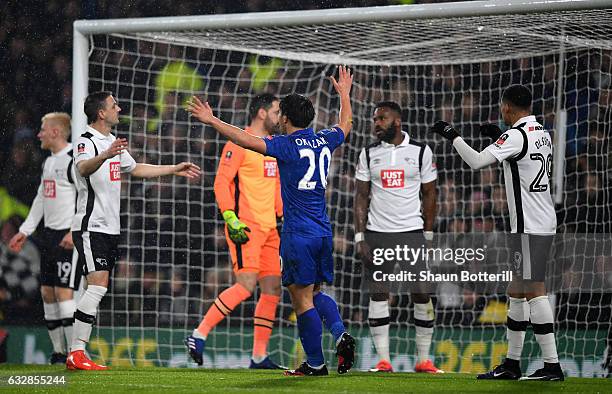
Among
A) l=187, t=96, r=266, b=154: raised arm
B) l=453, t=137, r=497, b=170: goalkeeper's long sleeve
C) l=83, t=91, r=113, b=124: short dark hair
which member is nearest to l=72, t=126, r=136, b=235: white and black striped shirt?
l=83, t=91, r=113, b=124: short dark hair

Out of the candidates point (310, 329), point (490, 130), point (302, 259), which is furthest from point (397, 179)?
point (310, 329)

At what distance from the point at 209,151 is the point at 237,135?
479 cm

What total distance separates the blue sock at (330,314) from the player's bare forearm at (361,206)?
1275mm

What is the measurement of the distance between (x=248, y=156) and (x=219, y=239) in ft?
8.53

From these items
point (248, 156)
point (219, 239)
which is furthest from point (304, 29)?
point (219, 239)

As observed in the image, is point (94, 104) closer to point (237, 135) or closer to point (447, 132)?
point (237, 135)

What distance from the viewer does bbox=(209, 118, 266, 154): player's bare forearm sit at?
217 inches

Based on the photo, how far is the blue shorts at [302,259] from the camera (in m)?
5.74

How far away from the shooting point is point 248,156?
758cm

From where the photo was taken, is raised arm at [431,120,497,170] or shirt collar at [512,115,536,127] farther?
shirt collar at [512,115,536,127]

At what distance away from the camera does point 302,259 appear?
574cm

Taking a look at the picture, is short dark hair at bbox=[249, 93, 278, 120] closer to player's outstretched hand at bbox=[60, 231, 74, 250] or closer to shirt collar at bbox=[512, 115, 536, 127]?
player's outstretched hand at bbox=[60, 231, 74, 250]

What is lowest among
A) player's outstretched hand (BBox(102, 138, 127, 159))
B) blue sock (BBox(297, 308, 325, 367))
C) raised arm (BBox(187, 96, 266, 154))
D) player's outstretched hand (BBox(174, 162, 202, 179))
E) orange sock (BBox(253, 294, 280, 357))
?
orange sock (BBox(253, 294, 280, 357))

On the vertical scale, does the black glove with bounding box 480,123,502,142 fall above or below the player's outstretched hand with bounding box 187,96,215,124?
below
